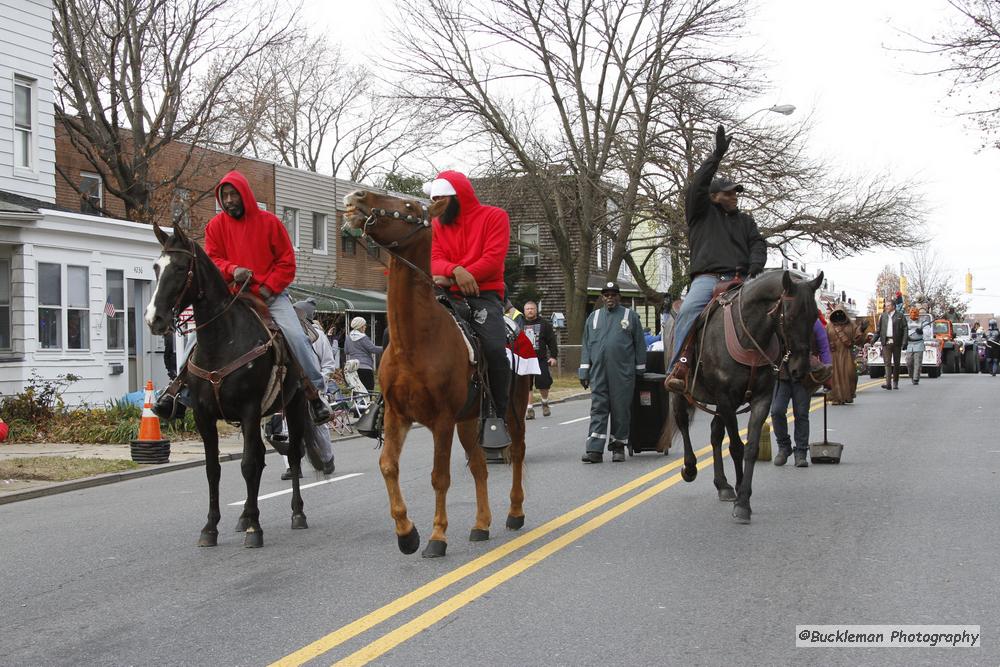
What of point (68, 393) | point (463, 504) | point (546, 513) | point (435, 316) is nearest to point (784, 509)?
point (546, 513)

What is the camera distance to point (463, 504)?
970 centimetres

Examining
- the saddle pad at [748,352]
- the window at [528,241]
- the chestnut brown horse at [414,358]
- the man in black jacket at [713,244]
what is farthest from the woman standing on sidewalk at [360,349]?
the window at [528,241]

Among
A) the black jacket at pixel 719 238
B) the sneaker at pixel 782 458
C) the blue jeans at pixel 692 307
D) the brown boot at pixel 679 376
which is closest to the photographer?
the brown boot at pixel 679 376

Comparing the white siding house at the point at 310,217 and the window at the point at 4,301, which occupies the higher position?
the white siding house at the point at 310,217

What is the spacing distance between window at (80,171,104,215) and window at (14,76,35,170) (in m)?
Answer: 5.44

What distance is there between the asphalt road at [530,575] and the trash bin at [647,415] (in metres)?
2.07

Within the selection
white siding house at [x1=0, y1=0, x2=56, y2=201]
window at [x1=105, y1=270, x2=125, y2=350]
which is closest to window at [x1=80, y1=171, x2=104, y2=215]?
white siding house at [x1=0, y1=0, x2=56, y2=201]

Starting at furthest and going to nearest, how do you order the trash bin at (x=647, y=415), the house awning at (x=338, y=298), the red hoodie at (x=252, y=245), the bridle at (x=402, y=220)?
the house awning at (x=338, y=298) < the trash bin at (x=647, y=415) < the red hoodie at (x=252, y=245) < the bridle at (x=402, y=220)

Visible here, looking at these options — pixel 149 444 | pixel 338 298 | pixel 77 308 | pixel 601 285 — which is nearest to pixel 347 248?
pixel 338 298

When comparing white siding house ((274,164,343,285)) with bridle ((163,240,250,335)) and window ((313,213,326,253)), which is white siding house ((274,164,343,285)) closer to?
window ((313,213,326,253))

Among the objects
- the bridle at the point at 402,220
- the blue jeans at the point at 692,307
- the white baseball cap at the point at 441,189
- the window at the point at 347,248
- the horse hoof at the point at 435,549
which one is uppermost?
the window at the point at 347,248

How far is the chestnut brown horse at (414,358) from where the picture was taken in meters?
6.95

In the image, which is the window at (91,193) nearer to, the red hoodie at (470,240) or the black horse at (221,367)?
the black horse at (221,367)

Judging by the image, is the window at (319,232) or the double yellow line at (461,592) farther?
the window at (319,232)
